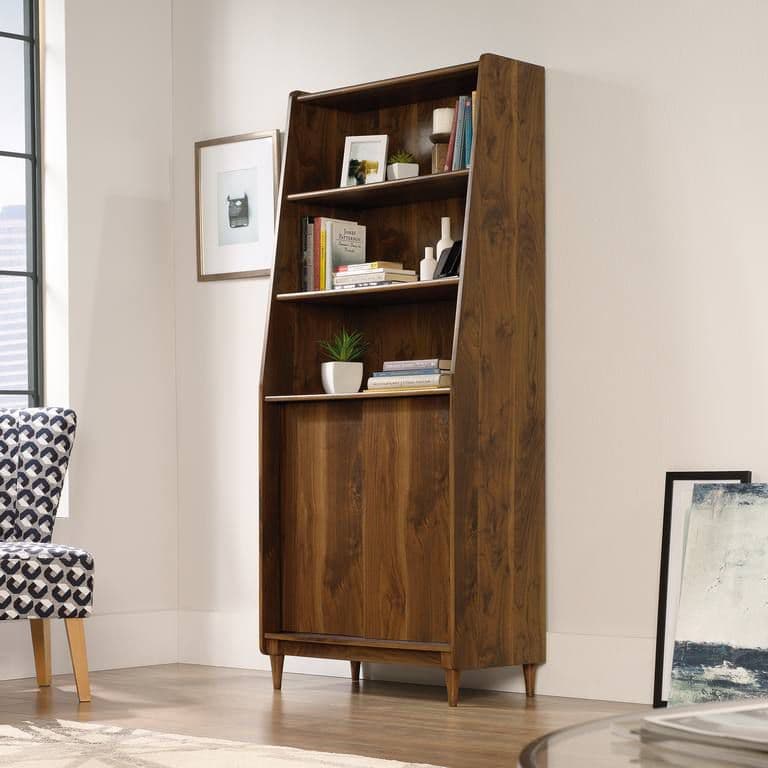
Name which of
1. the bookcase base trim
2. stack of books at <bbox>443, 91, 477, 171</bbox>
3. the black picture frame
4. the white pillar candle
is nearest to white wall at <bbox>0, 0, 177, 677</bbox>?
the bookcase base trim

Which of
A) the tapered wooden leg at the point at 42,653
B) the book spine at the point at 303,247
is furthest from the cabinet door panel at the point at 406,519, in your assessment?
the tapered wooden leg at the point at 42,653

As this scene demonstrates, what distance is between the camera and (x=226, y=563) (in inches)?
201

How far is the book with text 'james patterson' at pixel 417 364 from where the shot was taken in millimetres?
4105

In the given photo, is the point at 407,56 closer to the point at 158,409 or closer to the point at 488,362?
the point at 488,362

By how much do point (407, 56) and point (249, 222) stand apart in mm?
905

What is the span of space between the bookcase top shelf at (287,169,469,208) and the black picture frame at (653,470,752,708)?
1.09m

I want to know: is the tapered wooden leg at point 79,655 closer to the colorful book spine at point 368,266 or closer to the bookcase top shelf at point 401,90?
the colorful book spine at point 368,266

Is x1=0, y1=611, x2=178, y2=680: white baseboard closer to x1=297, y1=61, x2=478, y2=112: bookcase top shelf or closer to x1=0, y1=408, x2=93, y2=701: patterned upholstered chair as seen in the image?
x1=0, y1=408, x2=93, y2=701: patterned upholstered chair

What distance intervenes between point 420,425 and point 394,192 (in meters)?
0.80

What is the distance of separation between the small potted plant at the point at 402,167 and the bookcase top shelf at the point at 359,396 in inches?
28.7

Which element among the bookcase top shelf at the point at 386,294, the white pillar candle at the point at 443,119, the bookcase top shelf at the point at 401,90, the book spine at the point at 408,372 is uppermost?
the bookcase top shelf at the point at 401,90

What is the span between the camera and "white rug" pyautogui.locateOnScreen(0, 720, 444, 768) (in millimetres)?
2955

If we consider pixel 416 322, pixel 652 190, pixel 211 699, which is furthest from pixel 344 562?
pixel 652 190

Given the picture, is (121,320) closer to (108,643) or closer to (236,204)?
(236,204)
